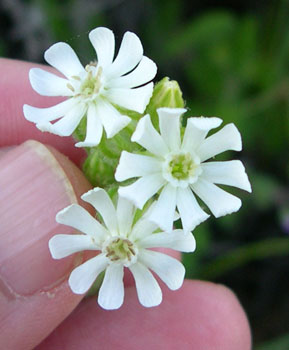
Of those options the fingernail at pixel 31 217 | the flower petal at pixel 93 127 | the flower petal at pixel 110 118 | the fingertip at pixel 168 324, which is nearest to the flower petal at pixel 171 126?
the flower petal at pixel 110 118

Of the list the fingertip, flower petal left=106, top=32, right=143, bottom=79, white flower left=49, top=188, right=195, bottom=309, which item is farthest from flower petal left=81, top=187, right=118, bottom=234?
the fingertip

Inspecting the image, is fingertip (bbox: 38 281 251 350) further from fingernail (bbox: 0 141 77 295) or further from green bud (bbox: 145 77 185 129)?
green bud (bbox: 145 77 185 129)

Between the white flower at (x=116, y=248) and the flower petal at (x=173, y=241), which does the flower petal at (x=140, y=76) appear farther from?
the flower petal at (x=173, y=241)

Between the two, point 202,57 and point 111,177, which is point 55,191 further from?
point 202,57

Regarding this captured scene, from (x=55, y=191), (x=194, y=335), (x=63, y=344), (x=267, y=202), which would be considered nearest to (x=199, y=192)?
(x=55, y=191)

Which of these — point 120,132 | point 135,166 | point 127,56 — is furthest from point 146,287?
point 127,56
